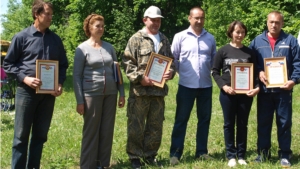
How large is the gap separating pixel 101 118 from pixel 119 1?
2598cm

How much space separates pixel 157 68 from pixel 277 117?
1718 mm

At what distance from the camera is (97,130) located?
17.0 ft

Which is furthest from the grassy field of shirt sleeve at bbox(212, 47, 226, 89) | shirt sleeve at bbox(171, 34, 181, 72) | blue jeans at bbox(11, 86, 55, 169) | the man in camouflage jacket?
shirt sleeve at bbox(171, 34, 181, 72)

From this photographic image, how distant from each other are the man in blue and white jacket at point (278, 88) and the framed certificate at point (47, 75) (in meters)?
2.58

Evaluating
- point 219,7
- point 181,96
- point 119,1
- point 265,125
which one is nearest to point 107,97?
point 181,96

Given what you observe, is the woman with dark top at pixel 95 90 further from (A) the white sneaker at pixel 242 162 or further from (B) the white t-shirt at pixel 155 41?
(A) the white sneaker at pixel 242 162

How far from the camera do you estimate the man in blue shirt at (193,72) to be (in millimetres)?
5500

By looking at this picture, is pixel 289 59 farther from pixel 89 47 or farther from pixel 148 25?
pixel 89 47

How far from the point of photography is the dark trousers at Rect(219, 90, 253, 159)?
17.5ft

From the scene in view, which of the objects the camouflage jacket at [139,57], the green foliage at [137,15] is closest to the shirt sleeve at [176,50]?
the camouflage jacket at [139,57]

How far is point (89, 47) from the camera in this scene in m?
5.05

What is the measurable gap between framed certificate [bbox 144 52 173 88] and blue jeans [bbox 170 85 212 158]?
1.54ft

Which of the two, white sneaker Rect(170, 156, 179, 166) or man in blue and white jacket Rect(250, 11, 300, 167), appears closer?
man in blue and white jacket Rect(250, 11, 300, 167)

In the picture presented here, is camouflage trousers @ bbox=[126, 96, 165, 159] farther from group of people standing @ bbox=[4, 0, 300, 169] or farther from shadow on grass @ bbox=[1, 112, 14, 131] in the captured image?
shadow on grass @ bbox=[1, 112, 14, 131]
